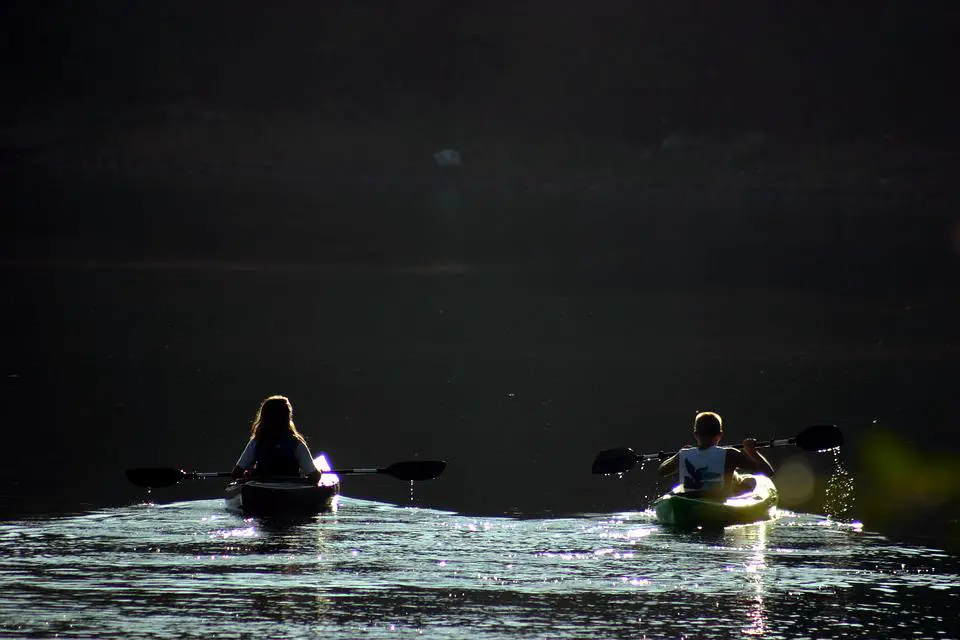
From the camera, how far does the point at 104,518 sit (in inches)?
814

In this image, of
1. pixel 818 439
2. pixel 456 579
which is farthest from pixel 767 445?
pixel 456 579

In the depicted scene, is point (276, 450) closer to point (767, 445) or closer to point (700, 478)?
point (700, 478)

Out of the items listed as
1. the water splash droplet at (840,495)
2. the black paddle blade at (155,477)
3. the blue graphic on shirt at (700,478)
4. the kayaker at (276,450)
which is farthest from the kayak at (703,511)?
the black paddle blade at (155,477)

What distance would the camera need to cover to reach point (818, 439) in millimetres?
23469

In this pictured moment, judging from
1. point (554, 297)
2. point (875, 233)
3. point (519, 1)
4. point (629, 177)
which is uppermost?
point (519, 1)

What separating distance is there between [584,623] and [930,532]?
6.98 m

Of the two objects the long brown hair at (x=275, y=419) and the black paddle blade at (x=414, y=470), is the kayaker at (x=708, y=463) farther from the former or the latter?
the long brown hair at (x=275, y=419)

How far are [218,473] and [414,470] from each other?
2.39 meters

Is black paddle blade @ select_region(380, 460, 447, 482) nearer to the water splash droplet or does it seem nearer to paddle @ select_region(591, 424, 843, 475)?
paddle @ select_region(591, 424, 843, 475)

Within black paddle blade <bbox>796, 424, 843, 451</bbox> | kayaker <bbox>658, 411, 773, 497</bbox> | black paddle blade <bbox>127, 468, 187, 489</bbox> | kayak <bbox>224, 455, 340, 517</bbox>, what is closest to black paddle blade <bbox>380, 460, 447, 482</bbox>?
kayak <bbox>224, 455, 340, 517</bbox>

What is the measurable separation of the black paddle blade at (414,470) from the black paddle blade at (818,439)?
175 inches

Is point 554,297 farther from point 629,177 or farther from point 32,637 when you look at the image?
point 629,177

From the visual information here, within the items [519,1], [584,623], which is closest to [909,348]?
[584,623]

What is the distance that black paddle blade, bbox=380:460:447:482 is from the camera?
23125 mm
